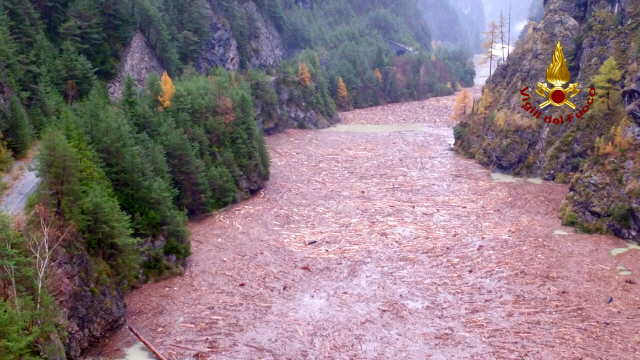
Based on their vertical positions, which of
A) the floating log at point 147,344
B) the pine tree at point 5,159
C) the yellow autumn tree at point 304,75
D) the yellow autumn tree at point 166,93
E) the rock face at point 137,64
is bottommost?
the floating log at point 147,344

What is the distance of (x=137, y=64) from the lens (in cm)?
3475

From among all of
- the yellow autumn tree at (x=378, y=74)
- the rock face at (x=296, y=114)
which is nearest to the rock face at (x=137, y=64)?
the rock face at (x=296, y=114)

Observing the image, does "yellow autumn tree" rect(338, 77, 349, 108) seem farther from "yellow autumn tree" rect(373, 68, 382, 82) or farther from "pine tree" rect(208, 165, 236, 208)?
"pine tree" rect(208, 165, 236, 208)

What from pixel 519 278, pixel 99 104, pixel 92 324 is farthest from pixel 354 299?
pixel 99 104

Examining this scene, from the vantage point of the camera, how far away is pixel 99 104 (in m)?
19.4

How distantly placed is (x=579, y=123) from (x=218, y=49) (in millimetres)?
33553

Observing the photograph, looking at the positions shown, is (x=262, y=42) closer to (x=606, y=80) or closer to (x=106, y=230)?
(x=606, y=80)

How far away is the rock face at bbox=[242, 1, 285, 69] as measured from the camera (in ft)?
186

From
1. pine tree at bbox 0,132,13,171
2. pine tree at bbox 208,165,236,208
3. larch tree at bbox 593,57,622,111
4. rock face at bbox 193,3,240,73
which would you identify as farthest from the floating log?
rock face at bbox 193,3,240,73

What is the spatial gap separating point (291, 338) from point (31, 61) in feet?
66.8

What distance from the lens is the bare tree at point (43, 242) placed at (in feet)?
36.0

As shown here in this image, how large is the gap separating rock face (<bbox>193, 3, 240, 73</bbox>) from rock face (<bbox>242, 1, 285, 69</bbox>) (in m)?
3.25

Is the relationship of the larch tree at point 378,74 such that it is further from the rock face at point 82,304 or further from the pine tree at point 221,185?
the rock face at point 82,304

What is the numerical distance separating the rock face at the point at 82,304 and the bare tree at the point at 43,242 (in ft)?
1.35
